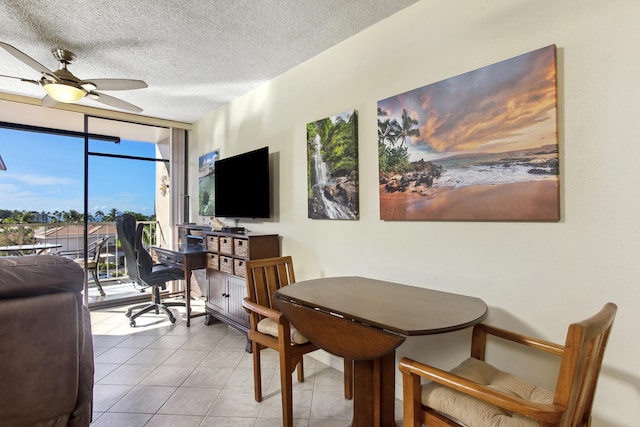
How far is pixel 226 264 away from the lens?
3.14 meters

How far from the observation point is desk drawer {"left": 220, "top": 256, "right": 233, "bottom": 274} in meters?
3.07

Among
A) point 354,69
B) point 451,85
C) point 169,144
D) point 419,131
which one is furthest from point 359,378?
point 169,144

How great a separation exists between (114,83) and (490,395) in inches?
120

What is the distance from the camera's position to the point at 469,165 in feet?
5.49

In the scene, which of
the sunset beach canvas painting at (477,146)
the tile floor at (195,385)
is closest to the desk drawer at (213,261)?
the tile floor at (195,385)

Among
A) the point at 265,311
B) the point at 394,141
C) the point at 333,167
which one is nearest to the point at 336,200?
the point at 333,167

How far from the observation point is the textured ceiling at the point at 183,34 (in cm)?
201

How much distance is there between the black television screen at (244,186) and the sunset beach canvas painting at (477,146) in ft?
4.33

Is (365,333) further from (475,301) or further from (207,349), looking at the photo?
(207,349)

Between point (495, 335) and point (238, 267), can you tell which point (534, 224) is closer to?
point (495, 335)

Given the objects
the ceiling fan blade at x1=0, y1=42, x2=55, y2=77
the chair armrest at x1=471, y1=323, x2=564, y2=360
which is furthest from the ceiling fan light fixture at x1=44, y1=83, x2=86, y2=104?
the chair armrest at x1=471, y1=323, x2=564, y2=360

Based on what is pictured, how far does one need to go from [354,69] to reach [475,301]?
1.75 metres

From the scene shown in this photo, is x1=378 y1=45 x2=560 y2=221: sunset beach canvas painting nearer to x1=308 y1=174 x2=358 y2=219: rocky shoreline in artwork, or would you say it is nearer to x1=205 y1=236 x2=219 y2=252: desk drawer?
x1=308 y1=174 x2=358 y2=219: rocky shoreline in artwork

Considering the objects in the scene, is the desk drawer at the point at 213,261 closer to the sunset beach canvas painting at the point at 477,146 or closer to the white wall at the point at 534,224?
the white wall at the point at 534,224
